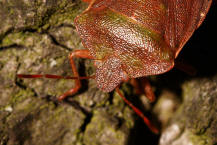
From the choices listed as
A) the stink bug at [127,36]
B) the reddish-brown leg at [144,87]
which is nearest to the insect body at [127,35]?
the stink bug at [127,36]

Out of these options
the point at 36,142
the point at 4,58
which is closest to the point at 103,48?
the point at 4,58

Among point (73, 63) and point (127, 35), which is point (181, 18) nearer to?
point (127, 35)

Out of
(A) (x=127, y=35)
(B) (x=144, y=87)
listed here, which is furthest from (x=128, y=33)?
(B) (x=144, y=87)

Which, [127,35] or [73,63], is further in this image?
[73,63]

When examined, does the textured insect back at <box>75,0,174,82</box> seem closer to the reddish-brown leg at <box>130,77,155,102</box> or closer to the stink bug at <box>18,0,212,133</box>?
the stink bug at <box>18,0,212,133</box>

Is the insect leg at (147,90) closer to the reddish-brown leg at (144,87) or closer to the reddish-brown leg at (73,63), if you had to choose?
the reddish-brown leg at (144,87)

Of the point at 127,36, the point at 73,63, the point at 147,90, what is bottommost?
the point at 147,90

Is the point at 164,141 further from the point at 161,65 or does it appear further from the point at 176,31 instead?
the point at 176,31

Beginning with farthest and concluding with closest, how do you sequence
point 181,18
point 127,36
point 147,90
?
1. point 147,90
2. point 181,18
3. point 127,36
